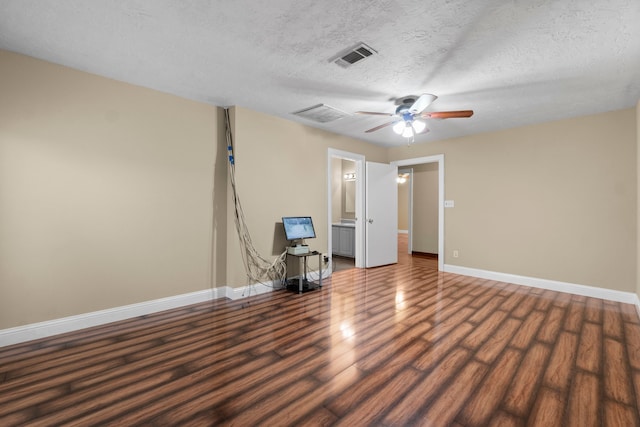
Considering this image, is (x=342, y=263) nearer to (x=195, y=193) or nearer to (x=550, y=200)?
(x=195, y=193)

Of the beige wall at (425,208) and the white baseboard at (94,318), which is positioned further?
the beige wall at (425,208)

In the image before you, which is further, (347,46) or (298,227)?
(298,227)

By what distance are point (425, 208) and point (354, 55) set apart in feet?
18.2

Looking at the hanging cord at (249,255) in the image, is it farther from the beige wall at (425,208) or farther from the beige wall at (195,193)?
the beige wall at (425,208)

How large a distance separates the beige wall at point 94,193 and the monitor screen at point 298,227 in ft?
3.56

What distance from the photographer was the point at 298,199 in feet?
15.0

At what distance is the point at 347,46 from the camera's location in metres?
2.39

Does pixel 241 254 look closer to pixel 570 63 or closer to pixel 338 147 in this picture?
pixel 338 147

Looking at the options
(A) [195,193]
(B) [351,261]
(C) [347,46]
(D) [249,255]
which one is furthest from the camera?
(B) [351,261]

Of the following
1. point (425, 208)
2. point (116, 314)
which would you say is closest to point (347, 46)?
point (116, 314)

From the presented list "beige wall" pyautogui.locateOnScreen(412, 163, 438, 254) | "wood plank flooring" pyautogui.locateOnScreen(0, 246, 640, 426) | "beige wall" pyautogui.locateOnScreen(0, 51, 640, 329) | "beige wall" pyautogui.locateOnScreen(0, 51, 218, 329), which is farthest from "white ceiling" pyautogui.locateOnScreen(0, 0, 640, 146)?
"beige wall" pyautogui.locateOnScreen(412, 163, 438, 254)

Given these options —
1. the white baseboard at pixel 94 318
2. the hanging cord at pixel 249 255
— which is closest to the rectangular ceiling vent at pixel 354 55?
the hanging cord at pixel 249 255

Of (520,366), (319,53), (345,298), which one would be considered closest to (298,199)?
(345,298)

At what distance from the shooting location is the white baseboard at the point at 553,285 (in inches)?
149
